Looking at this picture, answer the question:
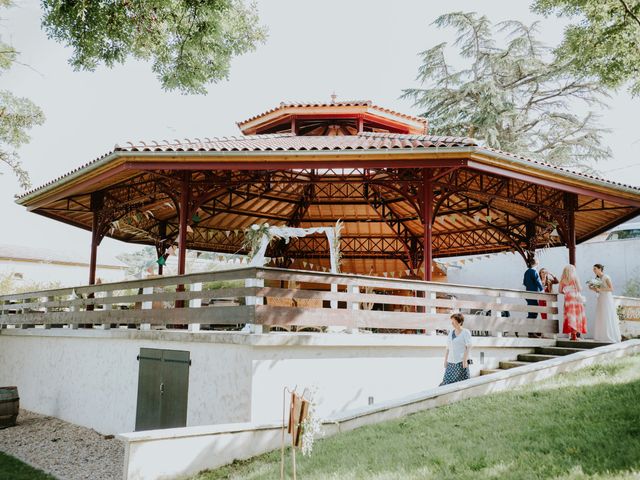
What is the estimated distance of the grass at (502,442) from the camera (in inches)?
191

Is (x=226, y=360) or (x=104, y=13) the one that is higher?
(x=104, y=13)

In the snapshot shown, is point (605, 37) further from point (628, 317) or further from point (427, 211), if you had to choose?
point (628, 317)

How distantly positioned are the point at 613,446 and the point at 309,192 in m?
12.6

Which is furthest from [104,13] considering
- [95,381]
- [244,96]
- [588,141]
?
[244,96]

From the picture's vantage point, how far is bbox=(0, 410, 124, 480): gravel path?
8.61m

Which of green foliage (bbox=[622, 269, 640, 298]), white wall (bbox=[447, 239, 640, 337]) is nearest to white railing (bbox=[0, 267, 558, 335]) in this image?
green foliage (bbox=[622, 269, 640, 298])

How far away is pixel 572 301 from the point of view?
1103 cm

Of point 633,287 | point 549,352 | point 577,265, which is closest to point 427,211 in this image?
point 549,352

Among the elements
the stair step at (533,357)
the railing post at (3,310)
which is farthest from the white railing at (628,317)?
the railing post at (3,310)

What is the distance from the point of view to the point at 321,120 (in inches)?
606

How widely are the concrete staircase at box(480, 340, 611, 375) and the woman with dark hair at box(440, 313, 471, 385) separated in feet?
6.51

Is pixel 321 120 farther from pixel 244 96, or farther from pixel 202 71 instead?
pixel 244 96

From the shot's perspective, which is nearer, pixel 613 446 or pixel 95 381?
pixel 613 446

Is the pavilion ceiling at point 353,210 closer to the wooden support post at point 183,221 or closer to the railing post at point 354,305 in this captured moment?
the wooden support post at point 183,221
